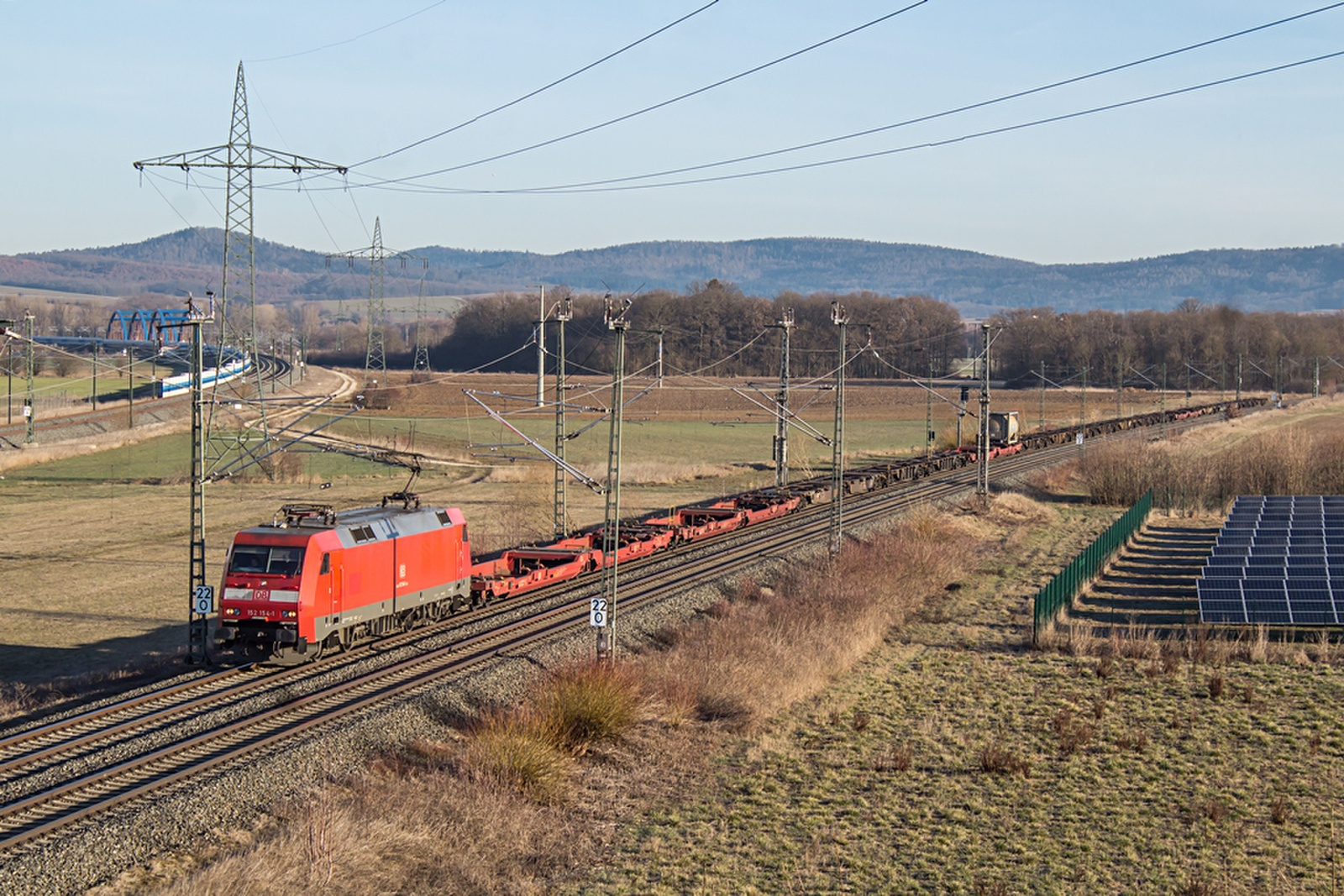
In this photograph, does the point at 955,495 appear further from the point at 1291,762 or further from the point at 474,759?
the point at 474,759

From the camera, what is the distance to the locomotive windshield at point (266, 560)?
79.3 feet

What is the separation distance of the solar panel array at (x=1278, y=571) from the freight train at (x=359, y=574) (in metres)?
17.5

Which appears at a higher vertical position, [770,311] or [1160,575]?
[770,311]

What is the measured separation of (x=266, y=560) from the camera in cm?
2445

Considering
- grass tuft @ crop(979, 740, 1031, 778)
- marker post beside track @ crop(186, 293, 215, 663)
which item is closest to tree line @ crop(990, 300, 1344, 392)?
grass tuft @ crop(979, 740, 1031, 778)

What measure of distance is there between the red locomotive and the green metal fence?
15.8 metres

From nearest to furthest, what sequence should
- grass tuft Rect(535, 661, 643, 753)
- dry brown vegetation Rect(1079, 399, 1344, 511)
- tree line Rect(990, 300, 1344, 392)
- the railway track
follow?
the railway track
grass tuft Rect(535, 661, 643, 753)
dry brown vegetation Rect(1079, 399, 1344, 511)
tree line Rect(990, 300, 1344, 392)

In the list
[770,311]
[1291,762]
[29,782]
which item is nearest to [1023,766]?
[1291,762]

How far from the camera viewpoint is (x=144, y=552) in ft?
144

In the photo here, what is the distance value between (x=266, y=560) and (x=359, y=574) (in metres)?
2.16

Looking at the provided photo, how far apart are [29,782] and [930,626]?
23148 millimetres

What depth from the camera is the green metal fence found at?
31.3 meters

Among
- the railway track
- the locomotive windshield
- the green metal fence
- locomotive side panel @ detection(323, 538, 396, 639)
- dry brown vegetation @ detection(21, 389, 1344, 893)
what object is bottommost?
dry brown vegetation @ detection(21, 389, 1344, 893)

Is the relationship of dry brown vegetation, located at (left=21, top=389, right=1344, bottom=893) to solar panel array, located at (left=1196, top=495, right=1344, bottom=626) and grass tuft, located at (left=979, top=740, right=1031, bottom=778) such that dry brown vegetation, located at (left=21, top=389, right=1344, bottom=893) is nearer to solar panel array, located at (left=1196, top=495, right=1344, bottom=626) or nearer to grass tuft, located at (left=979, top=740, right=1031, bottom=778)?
grass tuft, located at (left=979, top=740, right=1031, bottom=778)
